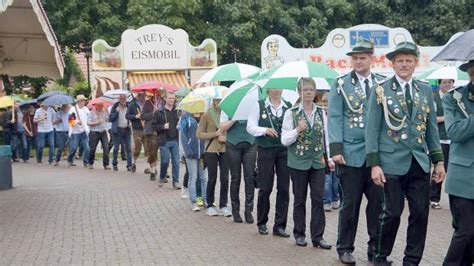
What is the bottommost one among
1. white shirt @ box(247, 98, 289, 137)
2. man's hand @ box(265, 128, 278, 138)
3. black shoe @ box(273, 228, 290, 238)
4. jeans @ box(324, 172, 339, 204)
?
black shoe @ box(273, 228, 290, 238)

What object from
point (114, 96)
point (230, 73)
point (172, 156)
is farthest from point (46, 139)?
point (230, 73)

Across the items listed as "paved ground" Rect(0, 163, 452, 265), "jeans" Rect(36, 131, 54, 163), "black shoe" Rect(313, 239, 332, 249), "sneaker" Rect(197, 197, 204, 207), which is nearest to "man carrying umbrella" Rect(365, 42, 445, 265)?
"paved ground" Rect(0, 163, 452, 265)

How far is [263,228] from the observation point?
9.79m

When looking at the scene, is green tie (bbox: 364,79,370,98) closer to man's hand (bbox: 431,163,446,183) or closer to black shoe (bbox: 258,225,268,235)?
man's hand (bbox: 431,163,446,183)

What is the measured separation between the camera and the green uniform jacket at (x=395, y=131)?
6938mm

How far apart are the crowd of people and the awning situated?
14.4 m

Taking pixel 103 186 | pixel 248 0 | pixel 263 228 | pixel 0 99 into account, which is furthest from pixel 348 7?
pixel 263 228

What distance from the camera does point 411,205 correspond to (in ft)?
23.0

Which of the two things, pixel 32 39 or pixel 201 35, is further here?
pixel 201 35

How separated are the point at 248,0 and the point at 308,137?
861 inches

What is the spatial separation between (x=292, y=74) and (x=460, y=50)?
2.64 meters

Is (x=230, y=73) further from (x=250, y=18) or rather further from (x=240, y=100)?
(x=250, y=18)

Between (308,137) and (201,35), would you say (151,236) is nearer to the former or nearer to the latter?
(308,137)

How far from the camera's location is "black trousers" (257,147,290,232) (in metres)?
9.50
